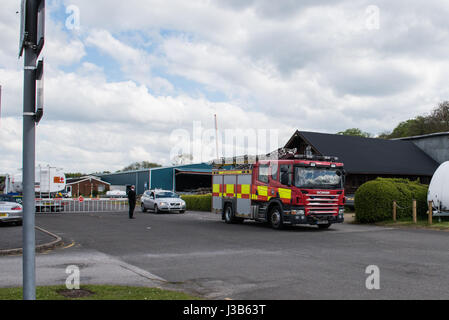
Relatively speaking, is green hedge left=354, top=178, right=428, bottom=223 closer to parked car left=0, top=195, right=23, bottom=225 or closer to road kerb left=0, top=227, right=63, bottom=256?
road kerb left=0, top=227, right=63, bottom=256

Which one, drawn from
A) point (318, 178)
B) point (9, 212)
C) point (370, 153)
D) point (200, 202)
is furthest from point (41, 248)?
point (370, 153)

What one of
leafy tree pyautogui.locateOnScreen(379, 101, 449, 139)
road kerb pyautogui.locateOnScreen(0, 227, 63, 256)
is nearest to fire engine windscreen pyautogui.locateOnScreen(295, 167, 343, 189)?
road kerb pyautogui.locateOnScreen(0, 227, 63, 256)

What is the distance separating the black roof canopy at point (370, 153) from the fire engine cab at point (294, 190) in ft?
60.5

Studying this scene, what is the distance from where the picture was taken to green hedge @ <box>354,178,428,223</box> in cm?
2208

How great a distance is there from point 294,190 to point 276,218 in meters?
1.68

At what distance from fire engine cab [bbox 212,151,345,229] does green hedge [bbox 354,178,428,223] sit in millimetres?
3126

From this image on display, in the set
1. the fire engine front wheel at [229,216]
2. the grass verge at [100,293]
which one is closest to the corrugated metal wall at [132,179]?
the fire engine front wheel at [229,216]

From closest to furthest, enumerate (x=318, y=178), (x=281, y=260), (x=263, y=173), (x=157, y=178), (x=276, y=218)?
1. (x=281, y=260)
2. (x=318, y=178)
3. (x=276, y=218)
4. (x=263, y=173)
5. (x=157, y=178)

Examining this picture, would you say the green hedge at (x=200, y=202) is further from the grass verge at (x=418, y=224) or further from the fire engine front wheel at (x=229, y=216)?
the grass verge at (x=418, y=224)

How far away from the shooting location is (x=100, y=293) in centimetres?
712

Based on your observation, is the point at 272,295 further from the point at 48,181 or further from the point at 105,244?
the point at 48,181

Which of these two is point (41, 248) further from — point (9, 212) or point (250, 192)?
point (250, 192)

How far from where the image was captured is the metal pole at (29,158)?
493 cm

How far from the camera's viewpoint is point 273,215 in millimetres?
19656
